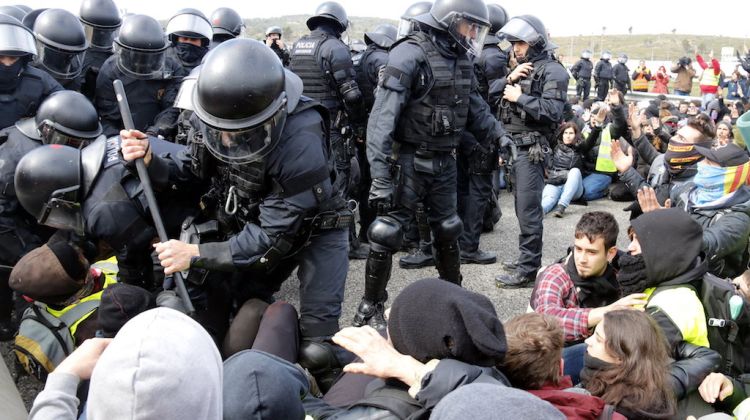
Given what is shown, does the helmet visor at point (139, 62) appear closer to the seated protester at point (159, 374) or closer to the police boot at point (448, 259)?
the police boot at point (448, 259)

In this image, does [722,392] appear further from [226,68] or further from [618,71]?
[618,71]

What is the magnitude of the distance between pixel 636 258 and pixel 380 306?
1879 millimetres

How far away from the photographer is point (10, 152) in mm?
4055

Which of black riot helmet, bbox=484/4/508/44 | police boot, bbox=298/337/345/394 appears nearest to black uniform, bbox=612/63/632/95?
black riot helmet, bbox=484/4/508/44

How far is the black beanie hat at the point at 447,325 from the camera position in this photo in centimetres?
177

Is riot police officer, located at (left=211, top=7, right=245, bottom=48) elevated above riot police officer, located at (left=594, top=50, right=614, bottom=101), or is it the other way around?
riot police officer, located at (left=211, top=7, right=245, bottom=48)

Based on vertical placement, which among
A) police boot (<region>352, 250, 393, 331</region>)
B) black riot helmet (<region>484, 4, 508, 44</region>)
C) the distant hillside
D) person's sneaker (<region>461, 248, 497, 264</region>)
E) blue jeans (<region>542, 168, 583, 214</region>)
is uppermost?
black riot helmet (<region>484, 4, 508, 44</region>)

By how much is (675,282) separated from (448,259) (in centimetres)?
195

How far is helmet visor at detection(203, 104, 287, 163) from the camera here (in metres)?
2.90

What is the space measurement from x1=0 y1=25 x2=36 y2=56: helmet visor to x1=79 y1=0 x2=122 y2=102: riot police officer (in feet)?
3.39

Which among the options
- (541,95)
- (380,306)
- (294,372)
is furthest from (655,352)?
(541,95)

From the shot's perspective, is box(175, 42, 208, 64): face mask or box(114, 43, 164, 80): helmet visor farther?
box(175, 42, 208, 64): face mask

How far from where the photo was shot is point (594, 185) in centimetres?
849

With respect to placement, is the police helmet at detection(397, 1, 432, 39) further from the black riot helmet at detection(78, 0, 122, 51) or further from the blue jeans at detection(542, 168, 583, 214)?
the blue jeans at detection(542, 168, 583, 214)
